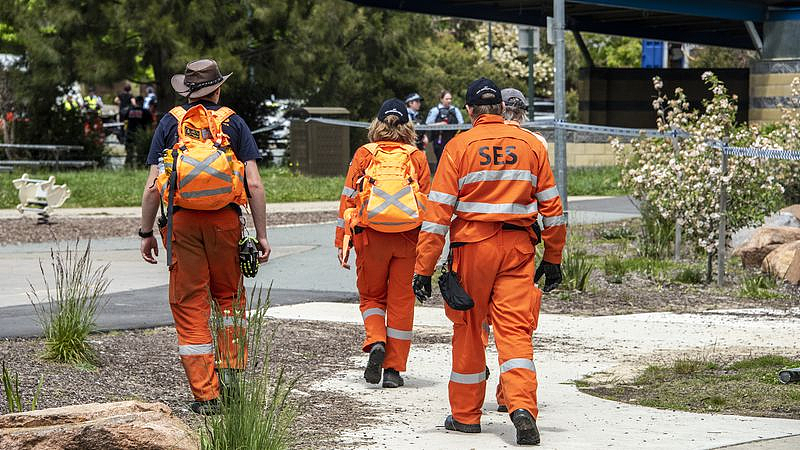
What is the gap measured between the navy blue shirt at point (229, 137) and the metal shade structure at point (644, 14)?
18976mm

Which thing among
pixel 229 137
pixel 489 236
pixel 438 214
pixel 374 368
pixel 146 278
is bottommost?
pixel 146 278

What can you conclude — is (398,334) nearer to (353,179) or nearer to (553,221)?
(353,179)

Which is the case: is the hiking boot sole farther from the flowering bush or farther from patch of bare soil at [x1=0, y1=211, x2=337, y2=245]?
patch of bare soil at [x1=0, y1=211, x2=337, y2=245]

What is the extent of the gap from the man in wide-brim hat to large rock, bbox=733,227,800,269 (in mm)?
7344

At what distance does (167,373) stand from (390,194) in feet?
5.37

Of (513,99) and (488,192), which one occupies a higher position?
(513,99)

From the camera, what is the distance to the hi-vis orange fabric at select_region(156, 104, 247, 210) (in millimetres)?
6820

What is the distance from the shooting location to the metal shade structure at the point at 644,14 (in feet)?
88.7

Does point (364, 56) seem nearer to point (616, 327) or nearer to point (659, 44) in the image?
point (659, 44)

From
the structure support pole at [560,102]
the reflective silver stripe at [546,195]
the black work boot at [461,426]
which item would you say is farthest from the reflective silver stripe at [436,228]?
the structure support pole at [560,102]

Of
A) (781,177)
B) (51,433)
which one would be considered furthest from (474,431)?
(781,177)

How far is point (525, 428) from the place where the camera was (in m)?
6.41

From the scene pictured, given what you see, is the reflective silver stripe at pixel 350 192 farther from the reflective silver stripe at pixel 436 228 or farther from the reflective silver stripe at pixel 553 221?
the reflective silver stripe at pixel 553 221

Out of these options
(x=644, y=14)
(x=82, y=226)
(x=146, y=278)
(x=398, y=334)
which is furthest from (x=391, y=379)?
(x=644, y=14)
